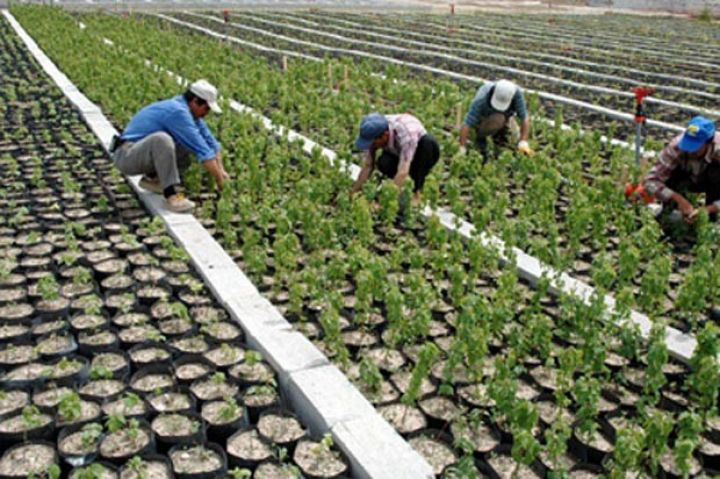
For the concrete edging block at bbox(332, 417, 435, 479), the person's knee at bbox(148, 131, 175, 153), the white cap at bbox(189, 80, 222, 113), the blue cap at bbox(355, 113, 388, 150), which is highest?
the white cap at bbox(189, 80, 222, 113)

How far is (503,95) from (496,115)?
1.68 feet

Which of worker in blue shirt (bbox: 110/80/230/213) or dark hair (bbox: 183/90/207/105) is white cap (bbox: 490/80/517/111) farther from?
dark hair (bbox: 183/90/207/105)

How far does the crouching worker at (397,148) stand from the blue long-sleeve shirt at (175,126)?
1.21 m

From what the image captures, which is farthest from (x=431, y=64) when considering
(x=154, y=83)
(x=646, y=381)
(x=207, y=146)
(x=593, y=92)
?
(x=646, y=381)

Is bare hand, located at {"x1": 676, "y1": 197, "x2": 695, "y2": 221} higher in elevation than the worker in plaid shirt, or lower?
lower

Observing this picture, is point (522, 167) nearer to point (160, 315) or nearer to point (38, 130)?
point (160, 315)

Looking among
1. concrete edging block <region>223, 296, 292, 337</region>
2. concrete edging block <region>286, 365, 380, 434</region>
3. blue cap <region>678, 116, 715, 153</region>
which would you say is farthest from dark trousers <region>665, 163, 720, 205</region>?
concrete edging block <region>286, 365, 380, 434</region>

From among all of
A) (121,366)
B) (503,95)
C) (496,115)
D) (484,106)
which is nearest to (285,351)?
(121,366)

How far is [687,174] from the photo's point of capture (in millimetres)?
5383

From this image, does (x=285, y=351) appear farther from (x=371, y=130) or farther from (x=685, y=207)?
(x=685, y=207)

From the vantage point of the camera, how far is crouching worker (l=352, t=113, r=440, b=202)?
5.23m

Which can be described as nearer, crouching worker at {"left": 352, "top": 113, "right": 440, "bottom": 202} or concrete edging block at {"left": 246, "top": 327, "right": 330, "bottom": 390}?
concrete edging block at {"left": 246, "top": 327, "right": 330, "bottom": 390}

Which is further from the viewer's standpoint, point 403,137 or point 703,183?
point 403,137

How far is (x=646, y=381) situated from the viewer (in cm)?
339
